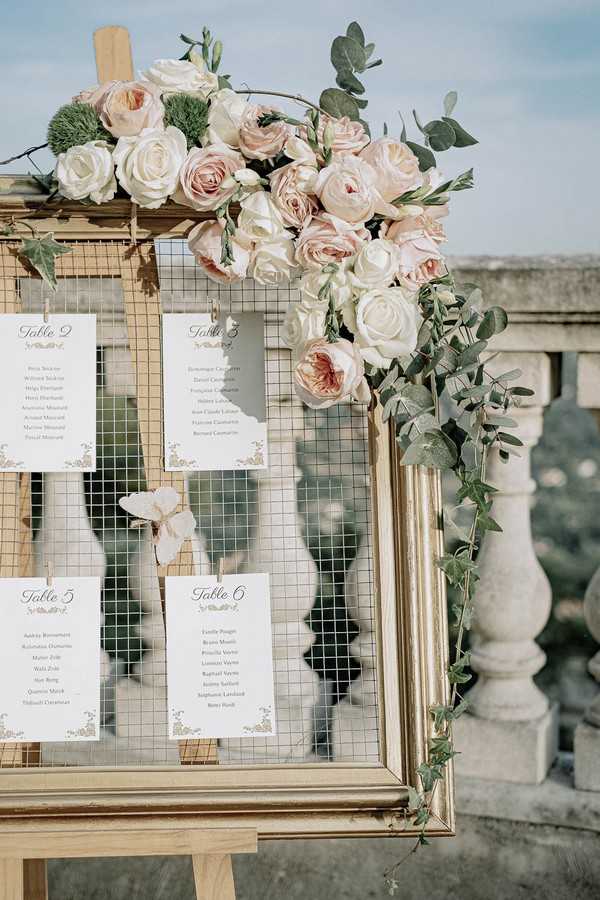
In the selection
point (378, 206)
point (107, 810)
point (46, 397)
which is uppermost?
point (378, 206)

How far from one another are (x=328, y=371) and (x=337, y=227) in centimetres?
19

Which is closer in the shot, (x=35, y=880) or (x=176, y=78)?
(x=176, y=78)

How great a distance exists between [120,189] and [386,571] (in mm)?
676

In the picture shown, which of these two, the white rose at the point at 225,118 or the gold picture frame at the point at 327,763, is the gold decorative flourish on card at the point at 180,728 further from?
the white rose at the point at 225,118

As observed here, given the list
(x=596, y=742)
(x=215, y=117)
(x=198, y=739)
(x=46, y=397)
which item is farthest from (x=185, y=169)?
(x=596, y=742)

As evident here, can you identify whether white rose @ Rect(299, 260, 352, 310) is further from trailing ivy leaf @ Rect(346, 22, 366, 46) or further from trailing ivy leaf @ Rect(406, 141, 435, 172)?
trailing ivy leaf @ Rect(346, 22, 366, 46)

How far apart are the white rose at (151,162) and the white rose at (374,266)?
29 cm

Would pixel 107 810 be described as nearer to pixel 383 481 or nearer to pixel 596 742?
pixel 383 481

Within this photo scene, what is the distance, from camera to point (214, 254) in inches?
54.2

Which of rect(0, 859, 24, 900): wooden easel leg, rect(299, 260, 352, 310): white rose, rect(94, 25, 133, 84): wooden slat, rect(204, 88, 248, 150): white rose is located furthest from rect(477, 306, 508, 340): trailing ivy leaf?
rect(0, 859, 24, 900): wooden easel leg

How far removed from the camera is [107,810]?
1405 mm

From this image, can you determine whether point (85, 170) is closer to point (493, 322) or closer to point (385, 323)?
point (385, 323)

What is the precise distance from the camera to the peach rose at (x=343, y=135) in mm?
1338

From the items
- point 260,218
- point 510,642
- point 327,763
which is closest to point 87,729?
point 327,763
